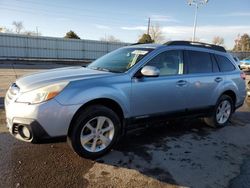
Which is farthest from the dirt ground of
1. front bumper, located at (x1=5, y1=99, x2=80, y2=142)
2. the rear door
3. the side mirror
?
the side mirror

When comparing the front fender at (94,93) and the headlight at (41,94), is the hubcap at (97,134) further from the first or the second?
the headlight at (41,94)

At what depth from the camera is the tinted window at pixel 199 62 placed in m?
5.35

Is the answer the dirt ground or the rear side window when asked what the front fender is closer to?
the dirt ground

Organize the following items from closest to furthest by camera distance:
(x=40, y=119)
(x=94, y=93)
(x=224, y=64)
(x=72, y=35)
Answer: (x=40, y=119)
(x=94, y=93)
(x=224, y=64)
(x=72, y=35)

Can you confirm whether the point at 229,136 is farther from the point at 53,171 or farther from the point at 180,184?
the point at 53,171

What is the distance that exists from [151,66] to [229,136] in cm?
241

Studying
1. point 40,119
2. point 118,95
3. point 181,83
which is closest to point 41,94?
point 40,119

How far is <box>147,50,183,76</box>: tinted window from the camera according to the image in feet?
15.7

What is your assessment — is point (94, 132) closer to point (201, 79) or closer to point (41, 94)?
point (41, 94)

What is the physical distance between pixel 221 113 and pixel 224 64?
1.08 metres

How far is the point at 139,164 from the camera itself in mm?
4043

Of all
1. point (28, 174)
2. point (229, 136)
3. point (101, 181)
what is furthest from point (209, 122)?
point (28, 174)

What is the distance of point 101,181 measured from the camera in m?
3.54

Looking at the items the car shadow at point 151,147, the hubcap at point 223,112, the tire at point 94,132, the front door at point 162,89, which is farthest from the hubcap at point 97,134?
the hubcap at point 223,112
